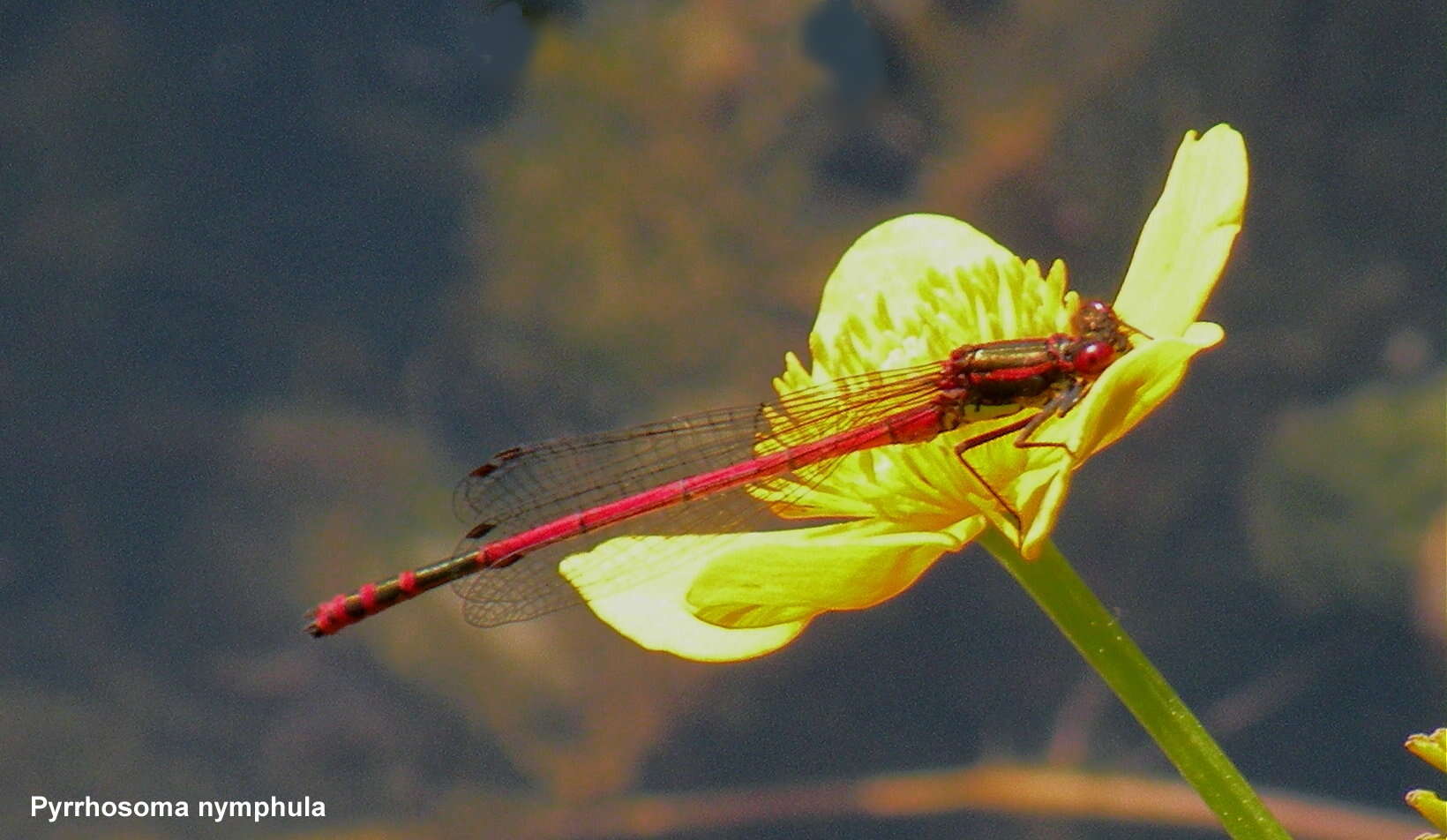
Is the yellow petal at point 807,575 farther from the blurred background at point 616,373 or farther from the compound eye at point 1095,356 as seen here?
the blurred background at point 616,373

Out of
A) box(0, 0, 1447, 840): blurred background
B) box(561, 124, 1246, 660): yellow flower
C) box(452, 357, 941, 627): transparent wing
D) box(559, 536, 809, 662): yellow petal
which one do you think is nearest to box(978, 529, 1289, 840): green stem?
box(561, 124, 1246, 660): yellow flower

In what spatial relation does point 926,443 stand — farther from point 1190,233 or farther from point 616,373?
point 616,373

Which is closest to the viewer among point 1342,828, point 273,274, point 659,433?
point 659,433

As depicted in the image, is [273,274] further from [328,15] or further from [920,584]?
[920,584]

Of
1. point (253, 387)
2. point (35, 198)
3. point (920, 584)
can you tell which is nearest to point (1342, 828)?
point (920, 584)

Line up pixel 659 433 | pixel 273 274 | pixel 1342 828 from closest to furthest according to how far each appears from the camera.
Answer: pixel 659 433 < pixel 1342 828 < pixel 273 274

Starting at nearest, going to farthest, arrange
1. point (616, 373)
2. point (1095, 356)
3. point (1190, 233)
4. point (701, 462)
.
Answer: point (1190, 233)
point (1095, 356)
point (701, 462)
point (616, 373)

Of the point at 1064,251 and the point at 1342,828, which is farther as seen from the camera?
the point at 1064,251

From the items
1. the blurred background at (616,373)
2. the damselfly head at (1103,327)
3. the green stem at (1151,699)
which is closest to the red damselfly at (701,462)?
the damselfly head at (1103,327)

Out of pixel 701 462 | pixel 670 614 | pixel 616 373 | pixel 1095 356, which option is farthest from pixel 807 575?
pixel 616 373
